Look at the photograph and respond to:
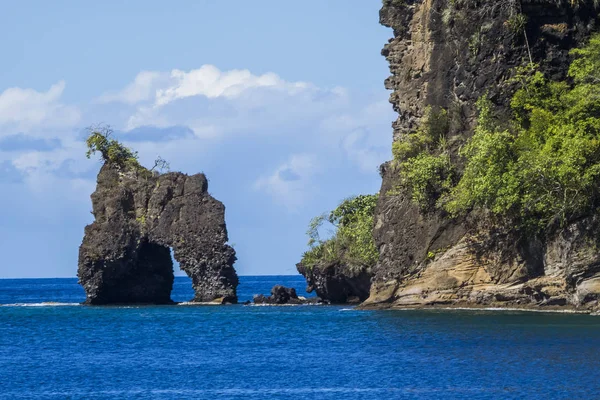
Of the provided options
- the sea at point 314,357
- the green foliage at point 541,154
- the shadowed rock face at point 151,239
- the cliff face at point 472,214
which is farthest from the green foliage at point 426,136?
the shadowed rock face at point 151,239

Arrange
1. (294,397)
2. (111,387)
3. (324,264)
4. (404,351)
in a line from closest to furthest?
(294,397), (111,387), (404,351), (324,264)

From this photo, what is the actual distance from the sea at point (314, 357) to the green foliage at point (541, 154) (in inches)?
229

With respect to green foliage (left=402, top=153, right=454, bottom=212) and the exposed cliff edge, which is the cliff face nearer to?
green foliage (left=402, top=153, right=454, bottom=212)

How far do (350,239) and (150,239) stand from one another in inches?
619

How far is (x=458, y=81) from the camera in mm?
74188

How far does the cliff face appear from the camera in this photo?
64375 mm

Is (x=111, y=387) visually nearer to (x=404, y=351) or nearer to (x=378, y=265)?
(x=404, y=351)

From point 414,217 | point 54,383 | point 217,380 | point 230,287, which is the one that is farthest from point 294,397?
point 230,287

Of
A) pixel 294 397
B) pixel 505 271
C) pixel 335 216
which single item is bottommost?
pixel 294 397

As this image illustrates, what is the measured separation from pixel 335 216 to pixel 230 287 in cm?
1020

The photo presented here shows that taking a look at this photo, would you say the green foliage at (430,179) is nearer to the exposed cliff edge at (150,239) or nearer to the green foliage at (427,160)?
the green foliage at (427,160)

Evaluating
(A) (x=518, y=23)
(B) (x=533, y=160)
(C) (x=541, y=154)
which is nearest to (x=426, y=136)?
(A) (x=518, y=23)

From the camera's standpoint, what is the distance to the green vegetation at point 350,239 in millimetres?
85375

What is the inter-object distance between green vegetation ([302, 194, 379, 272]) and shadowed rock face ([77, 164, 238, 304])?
258 inches
